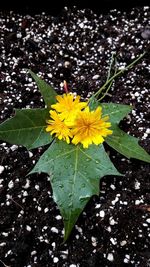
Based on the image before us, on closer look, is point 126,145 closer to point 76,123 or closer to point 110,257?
point 76,123

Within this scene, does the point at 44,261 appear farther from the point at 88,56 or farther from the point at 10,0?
the point at 10,0

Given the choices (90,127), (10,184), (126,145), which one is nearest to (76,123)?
(90,127)

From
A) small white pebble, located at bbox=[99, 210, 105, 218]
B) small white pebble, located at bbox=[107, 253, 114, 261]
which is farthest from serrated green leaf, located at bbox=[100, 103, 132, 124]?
small white pebble, located at bbox=[107, 253, 114, 261]

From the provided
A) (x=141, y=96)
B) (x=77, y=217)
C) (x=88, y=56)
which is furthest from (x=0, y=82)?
(x=77, y=217)

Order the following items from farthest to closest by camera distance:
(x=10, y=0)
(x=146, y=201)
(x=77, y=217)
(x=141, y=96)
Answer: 1. (x=10, y=0)
2. (x=141, y=96)
3. (x=146, y=201)
4. (x=77, y=217)

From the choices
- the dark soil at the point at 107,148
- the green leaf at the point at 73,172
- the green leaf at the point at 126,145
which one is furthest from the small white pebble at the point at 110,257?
the green leaf at the point at 126,145

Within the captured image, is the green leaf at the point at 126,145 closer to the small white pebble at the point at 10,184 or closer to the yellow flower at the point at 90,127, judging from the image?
the yellow flower at the point at 90,127
